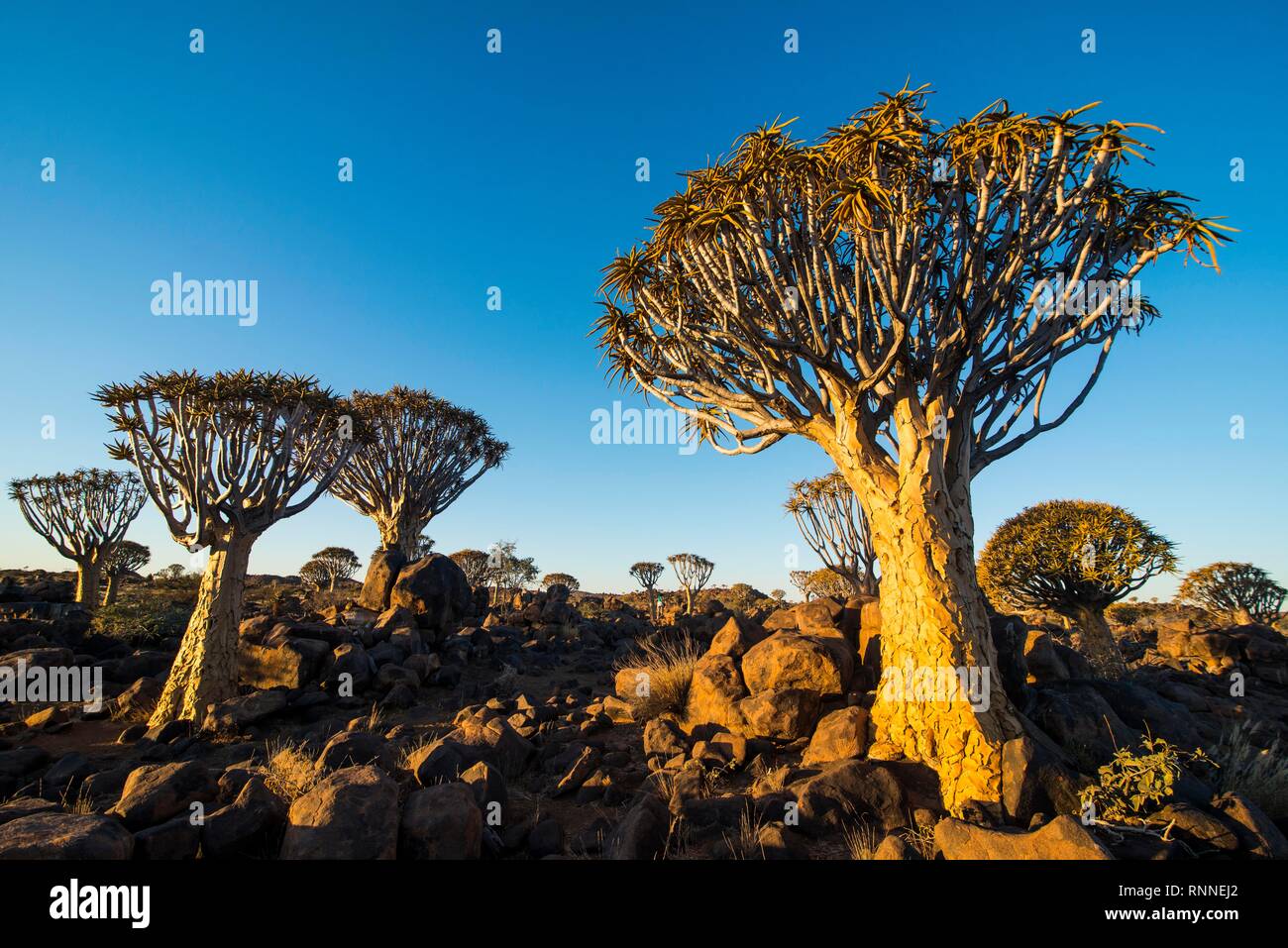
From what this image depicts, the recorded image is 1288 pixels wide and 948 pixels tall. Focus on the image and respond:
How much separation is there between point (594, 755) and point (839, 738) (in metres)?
2.80

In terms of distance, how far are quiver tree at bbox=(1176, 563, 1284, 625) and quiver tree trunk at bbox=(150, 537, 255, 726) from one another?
29.6m

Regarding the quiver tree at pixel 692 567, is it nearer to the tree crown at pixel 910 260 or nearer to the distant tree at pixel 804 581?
the distant tree at pixel 804 581

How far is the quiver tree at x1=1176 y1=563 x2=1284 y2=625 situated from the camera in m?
19.9

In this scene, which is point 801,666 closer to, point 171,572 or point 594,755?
point 594,755

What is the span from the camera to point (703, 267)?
712 centimetres

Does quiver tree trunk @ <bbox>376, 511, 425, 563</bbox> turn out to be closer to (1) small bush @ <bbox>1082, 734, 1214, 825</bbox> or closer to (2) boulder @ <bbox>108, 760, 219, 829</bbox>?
(2) boulder @ <bbox>108, 760, 219, 829</bbox>

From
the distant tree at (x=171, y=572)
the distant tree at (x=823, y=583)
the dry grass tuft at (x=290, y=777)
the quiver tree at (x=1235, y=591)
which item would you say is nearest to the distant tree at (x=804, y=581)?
the distant tree at (x=823, y=583)

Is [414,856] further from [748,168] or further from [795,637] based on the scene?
[748,168]

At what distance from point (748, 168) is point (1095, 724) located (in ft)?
24.6

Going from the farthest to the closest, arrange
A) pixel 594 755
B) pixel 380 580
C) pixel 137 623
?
pixel 380 580 → pixel 137 623 → pixel 594 755

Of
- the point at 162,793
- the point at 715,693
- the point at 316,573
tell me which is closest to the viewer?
the point at 162,793

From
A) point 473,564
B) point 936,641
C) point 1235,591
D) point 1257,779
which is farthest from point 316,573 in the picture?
point 1235,591

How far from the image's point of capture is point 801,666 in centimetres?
722
